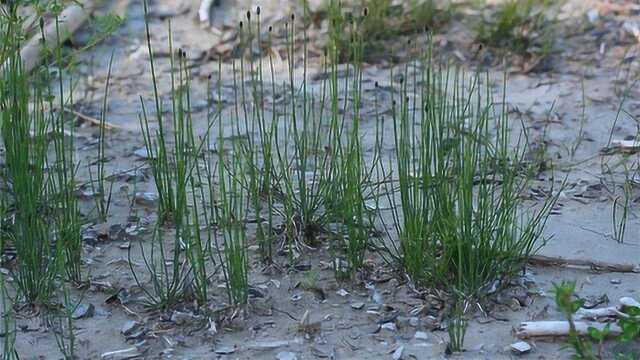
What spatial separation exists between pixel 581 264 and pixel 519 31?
2260 mm

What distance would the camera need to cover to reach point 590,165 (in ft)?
15.6

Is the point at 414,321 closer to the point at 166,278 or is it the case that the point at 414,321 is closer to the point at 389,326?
the point at 389,326

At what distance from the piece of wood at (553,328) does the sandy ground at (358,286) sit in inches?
1.2

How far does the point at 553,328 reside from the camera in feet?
11.5

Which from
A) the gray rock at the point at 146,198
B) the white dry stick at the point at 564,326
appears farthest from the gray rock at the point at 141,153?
the white dry stick at the point at 564,326

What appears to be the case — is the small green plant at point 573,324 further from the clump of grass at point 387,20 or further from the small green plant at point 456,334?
the clump of grass at point 387,20

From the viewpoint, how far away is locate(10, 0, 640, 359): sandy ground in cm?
352

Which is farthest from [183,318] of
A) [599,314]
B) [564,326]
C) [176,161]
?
[599,314]

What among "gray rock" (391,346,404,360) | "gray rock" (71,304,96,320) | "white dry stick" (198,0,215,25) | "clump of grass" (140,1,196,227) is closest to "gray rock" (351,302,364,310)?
"gray rock" (391,346,404,360)

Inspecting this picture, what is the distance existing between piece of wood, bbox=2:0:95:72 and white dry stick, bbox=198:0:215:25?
1.83 ft

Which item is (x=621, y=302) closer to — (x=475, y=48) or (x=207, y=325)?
(x=207, y=325)

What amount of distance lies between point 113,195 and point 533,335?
5.63ft

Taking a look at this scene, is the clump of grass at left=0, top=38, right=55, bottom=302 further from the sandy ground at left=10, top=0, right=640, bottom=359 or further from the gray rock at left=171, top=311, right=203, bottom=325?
the gray rock at left=171, top=311, right=203, bottom=325

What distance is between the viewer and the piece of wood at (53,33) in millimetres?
5627
